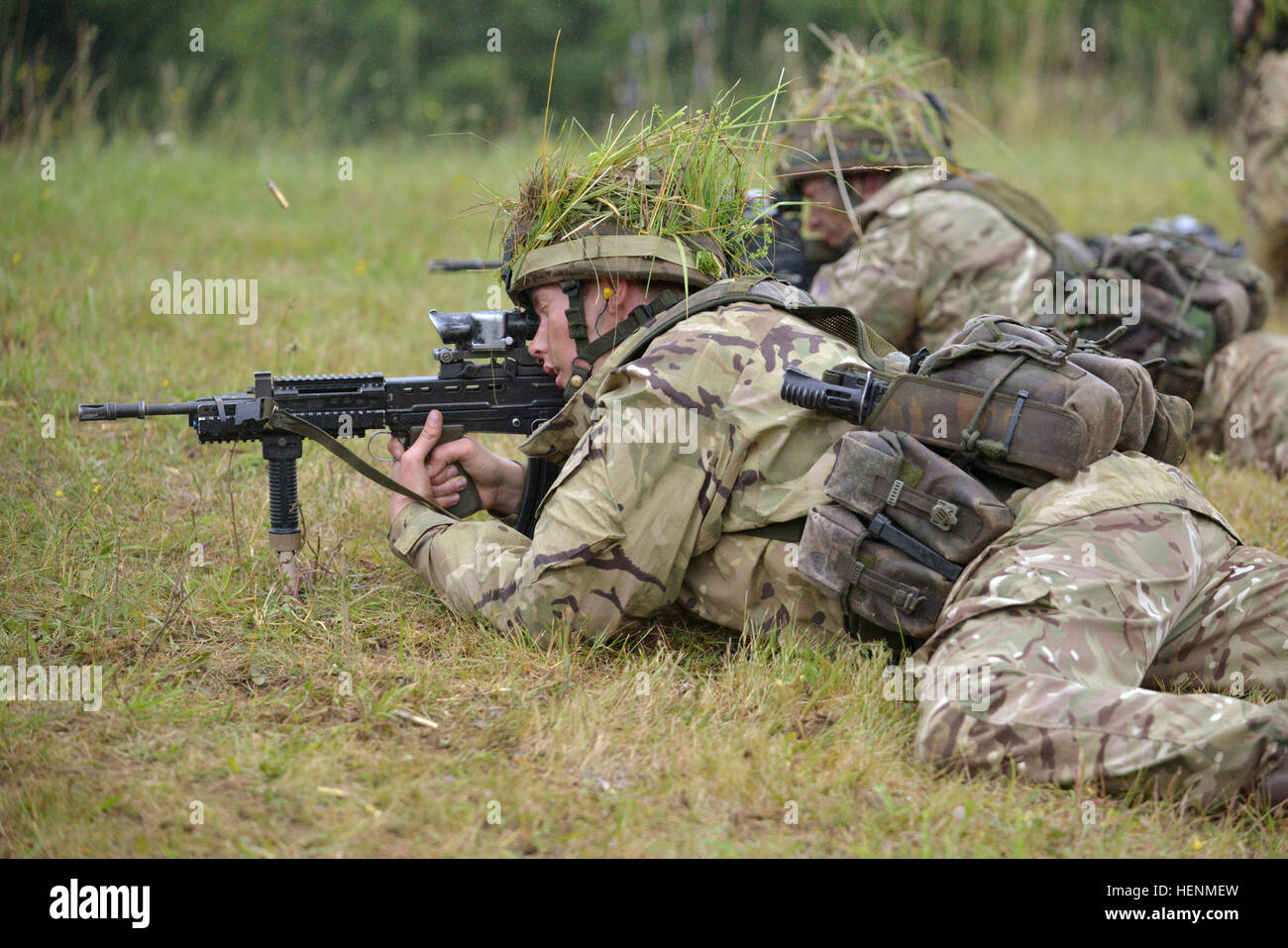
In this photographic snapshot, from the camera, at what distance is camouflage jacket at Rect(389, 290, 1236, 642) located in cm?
372

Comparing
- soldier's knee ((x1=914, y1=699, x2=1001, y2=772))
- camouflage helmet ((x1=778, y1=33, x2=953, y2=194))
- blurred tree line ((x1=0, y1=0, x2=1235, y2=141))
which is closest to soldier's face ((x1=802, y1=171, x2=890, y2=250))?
camouflage helmet ((x1=778, y1=33, x2=953, y2=194))

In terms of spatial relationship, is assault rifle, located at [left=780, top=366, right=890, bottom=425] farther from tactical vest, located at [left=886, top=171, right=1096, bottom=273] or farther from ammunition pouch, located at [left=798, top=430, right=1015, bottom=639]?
tactical vest, located at [left=886, top=171, right=1096, bottom=273]

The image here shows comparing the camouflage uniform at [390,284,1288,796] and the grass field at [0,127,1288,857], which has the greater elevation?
the camouflage uniform at [390,284,1288,796]

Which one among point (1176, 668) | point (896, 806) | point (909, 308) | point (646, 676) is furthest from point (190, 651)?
point (909, 308)

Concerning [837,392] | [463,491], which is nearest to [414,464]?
[463,491]

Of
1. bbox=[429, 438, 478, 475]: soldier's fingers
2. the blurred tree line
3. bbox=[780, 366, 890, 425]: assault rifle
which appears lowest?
bbox=[429, 438, 478, 475]: soldier's fingers

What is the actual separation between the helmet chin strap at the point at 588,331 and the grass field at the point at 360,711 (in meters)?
0.70

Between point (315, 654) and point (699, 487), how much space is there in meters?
1.37

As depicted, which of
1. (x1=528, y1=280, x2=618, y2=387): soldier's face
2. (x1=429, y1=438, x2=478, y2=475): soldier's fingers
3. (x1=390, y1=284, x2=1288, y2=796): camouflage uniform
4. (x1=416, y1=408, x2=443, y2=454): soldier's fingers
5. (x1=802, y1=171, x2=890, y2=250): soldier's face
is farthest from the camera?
(x1=802, y1=171, x2=890, y2=250): soldier's face

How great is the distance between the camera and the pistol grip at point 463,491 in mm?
4441

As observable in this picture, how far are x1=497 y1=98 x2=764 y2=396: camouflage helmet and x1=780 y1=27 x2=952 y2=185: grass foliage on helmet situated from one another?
2.75 metres

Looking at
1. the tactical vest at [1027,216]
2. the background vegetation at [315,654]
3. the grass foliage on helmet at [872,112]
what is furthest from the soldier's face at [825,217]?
the background vegetation at [315,654]

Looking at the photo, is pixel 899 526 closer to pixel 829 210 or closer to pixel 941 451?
pixel 941 451

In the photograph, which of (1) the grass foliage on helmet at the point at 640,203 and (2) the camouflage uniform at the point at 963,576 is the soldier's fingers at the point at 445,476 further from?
(1) the grass foliage on helmet at the point at 640,203
